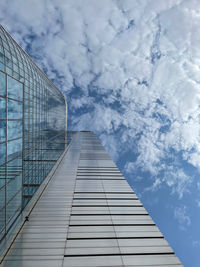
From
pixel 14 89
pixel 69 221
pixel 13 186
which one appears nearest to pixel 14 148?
pixel 13 186

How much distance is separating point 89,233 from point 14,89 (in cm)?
1134

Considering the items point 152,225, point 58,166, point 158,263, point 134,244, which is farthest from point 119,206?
point 58,166

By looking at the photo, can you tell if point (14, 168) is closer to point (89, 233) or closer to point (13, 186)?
point (13, 186)

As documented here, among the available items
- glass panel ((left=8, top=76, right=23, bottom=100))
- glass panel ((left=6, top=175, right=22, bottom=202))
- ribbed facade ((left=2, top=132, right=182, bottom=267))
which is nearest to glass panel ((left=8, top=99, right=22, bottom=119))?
glass panel ((left=8, top=76, right=23, bottom=100))

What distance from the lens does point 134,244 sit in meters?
8.01

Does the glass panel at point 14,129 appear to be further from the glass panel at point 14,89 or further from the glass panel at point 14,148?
the glass panel at point 14,89

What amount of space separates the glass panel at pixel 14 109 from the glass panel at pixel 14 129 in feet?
1.57

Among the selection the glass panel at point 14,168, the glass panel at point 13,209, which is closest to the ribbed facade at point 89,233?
the glass panel at point 13,209

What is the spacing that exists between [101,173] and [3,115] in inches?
490

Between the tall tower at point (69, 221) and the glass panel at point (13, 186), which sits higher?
the glass panel at point (13, 186)

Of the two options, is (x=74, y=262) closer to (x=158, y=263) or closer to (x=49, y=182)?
(x=158, y=263)

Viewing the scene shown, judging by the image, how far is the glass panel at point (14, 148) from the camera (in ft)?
33.4

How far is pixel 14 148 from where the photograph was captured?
1107 centimetres

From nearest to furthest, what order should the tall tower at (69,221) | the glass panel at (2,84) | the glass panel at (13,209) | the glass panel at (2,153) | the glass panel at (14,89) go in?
the tall tower at (69,221), the glass panel at (2,84), the glass panel at (2,153), the glass panel at (13,209), the glass panel at (14,89)
